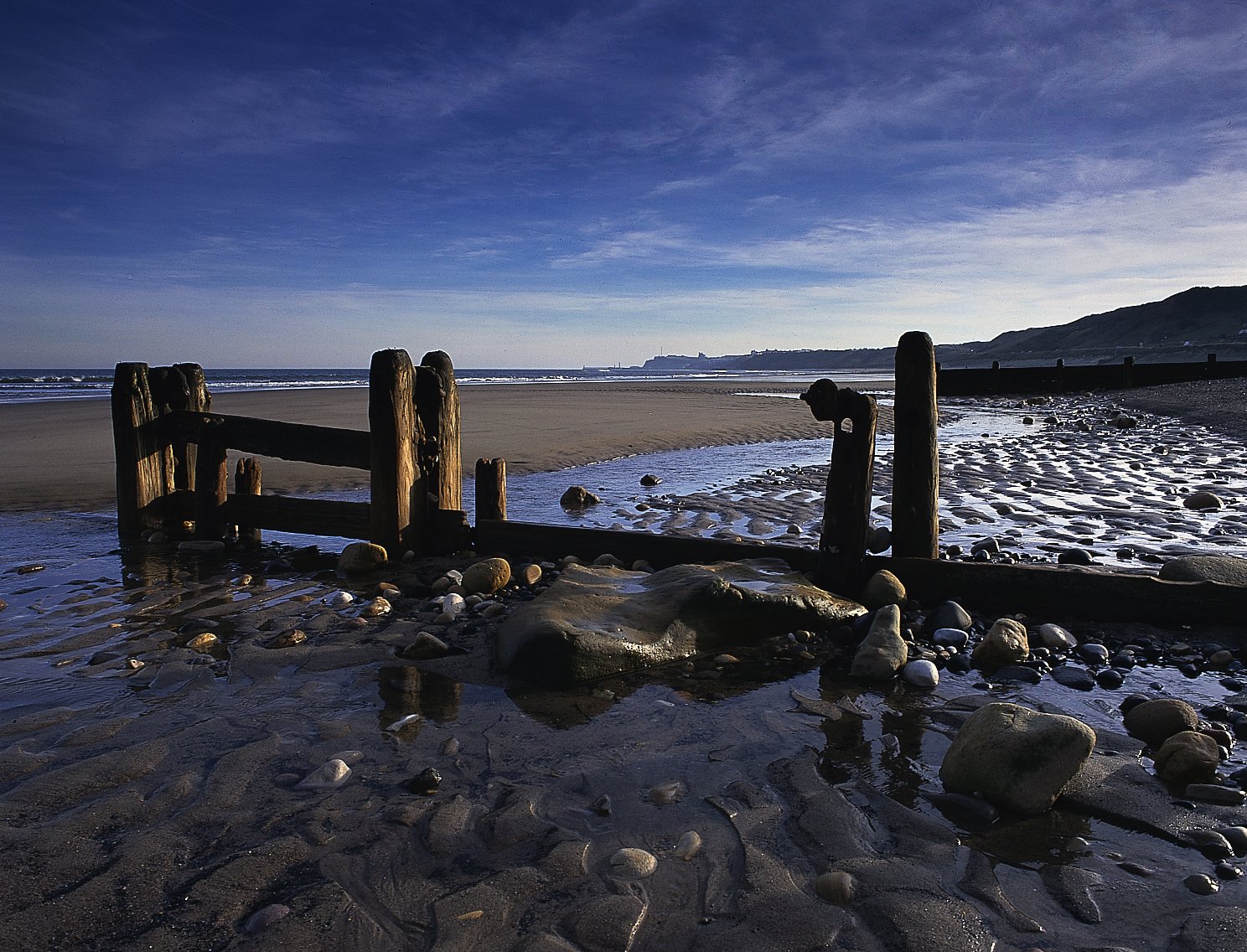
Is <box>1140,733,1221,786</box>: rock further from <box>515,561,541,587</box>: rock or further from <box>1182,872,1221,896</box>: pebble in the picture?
<box>515,561,541,587</box>: rock

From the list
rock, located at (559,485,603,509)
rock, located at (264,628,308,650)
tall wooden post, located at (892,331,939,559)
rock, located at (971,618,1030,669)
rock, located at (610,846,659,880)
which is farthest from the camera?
rock, located at (559,485,603,509)

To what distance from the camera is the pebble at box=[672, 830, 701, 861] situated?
8.06 ft

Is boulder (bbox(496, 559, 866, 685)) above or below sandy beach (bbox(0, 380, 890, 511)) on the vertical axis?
below

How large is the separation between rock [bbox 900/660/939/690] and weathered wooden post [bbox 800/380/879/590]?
115 cm

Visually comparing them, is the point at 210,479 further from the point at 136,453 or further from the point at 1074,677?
the point at 1074,677

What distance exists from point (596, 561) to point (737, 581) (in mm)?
1507

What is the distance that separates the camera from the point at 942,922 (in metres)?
2.13

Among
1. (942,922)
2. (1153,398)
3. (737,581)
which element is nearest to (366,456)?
(737,581)

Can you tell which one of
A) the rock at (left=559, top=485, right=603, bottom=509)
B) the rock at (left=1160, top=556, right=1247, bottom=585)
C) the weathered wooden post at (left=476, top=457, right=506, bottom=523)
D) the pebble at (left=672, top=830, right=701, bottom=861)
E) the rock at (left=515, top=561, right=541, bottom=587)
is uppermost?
the weathered wooden post at (left=476, top=457, right=506, bottom=523)

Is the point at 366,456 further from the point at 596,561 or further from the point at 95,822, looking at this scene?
the point at 95,822

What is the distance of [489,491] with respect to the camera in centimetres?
681

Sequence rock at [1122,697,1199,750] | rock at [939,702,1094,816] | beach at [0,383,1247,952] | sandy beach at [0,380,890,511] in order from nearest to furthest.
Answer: beach at [0,383,1247,952] → rock at [939,702,1094,816] → rock at [1122,697,1199,750] → sandy beach at [0,380,890,511]

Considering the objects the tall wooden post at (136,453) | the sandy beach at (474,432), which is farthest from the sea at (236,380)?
the tall wooden post at (136,453)

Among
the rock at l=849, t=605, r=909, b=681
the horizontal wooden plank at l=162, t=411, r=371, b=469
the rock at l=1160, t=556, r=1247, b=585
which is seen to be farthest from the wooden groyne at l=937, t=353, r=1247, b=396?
the rock at l=849, t=605, r=909, b=681
